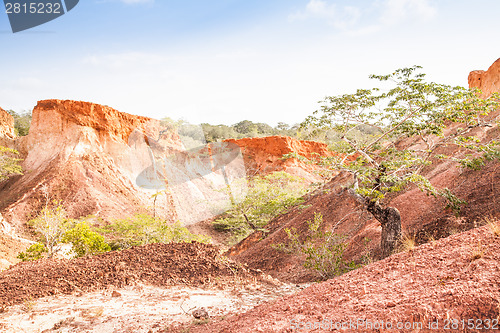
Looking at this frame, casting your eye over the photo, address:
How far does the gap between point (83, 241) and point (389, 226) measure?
326 inches

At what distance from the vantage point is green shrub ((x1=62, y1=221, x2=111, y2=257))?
924cm

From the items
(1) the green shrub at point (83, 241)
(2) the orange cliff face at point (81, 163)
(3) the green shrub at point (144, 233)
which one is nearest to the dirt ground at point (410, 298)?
(1) the green shrub at point (83, 241)

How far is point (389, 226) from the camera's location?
5.62 meters

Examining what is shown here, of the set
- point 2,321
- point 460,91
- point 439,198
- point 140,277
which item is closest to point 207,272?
point 140,277

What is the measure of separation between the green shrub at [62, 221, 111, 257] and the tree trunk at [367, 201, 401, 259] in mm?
7704

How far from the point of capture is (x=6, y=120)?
925 inches

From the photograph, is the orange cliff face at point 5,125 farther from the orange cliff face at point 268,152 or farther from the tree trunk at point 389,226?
the tree trunk at point 389,226

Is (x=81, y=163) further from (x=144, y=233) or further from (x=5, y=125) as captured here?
(x=144, y=233)

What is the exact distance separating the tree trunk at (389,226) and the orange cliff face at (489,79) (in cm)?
1627

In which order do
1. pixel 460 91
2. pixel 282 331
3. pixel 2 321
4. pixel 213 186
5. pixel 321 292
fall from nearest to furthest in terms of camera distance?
1. pixel 282 331
2. pixel 321 292
3. pixel 2 321
4. pixel 460 91
5. pixel 213 186

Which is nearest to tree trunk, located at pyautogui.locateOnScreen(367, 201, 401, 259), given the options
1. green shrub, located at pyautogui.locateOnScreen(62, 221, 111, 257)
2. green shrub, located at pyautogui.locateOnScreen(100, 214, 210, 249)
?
green shrub, located at pyautogui.locateOnScreen(100, 214, 210, 249)

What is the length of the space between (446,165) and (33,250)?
1234cm

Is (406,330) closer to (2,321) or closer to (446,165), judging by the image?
(2,321)

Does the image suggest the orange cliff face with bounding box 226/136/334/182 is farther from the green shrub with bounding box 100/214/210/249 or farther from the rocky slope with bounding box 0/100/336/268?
the green shrub with bounding box 100/214/210/249
